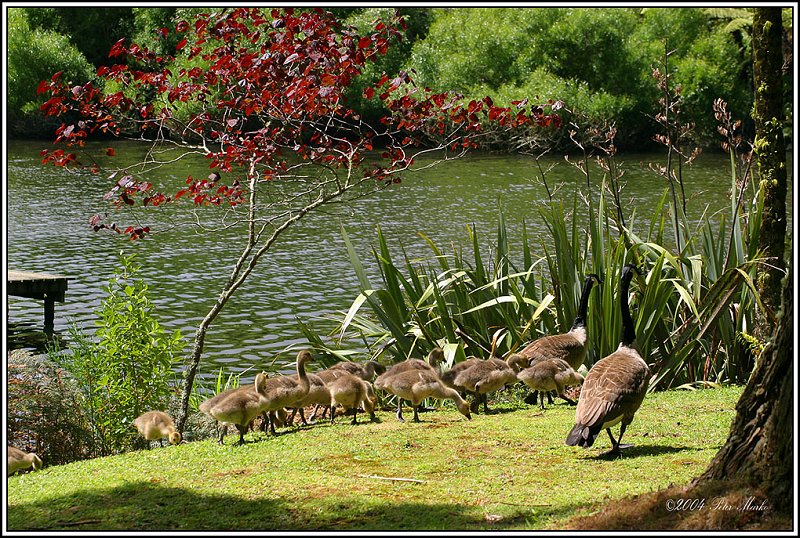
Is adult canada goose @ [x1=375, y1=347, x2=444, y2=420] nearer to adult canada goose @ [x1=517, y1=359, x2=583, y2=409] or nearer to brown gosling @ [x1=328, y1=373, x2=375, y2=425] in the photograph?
brown gosling @ [x1=328, y1=373, x2=375, y2=425]

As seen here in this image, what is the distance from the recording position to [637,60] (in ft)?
187

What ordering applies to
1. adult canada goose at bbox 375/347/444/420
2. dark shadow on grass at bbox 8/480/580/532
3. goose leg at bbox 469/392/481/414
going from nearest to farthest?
1. dark shadow on grass at bbox 8/480/580/532
2. adult canada goose at bbox 375/347/444/420
3. goose leg at bbox 469/392/481/414

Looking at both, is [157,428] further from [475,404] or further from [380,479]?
[475,404]

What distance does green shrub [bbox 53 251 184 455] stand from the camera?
9.94 metres

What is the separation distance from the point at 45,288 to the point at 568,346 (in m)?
12.9

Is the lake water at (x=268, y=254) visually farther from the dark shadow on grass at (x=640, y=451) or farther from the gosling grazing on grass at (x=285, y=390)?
the dark shadow on grass at (x=640, y=451)

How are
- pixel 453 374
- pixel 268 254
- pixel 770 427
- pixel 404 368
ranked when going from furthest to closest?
pixel 268 254 → pixel 453 374 → pixel 404 368 → pixel 770 427

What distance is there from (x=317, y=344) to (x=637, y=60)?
49.4 meters

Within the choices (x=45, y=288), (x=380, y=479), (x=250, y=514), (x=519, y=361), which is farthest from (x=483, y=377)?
(x=45, y=288)

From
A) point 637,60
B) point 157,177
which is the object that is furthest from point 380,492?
point 637,60

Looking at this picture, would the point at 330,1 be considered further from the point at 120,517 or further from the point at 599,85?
the point at 599,85

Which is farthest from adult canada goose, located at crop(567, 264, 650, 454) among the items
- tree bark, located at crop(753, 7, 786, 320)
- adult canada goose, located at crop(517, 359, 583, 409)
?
tree bark, located at crop(753, 7, 786, 320)

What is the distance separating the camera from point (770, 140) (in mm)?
9781

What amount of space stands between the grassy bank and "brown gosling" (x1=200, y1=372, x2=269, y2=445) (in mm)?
258
